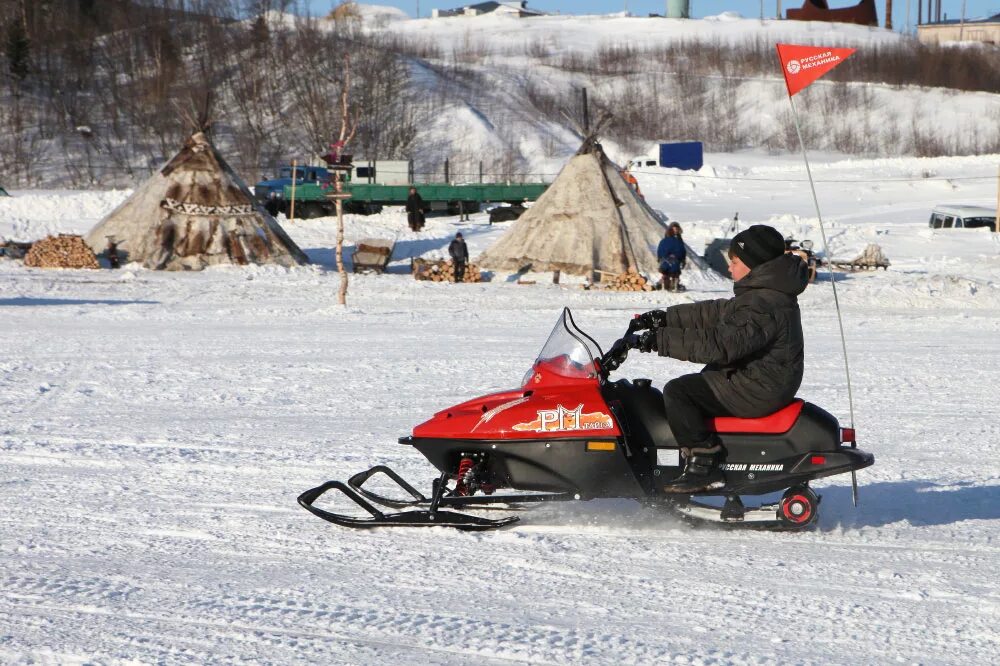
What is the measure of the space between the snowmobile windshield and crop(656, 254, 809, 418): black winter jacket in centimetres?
32

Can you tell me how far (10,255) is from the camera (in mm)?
21516

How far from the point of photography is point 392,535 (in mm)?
4992

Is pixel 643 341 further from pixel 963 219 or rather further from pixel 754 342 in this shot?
pixel 963 219

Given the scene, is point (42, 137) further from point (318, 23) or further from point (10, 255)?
point (10, 255)

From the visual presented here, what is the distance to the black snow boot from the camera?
4953 millimetres

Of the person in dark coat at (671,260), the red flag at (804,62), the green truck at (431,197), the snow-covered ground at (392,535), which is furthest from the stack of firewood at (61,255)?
the red flag at (804,62)

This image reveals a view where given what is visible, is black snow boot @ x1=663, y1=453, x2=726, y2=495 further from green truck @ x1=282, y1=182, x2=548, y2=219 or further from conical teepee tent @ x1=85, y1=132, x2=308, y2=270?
green truck @ x1=282, y1=182, x2=548, y2=219

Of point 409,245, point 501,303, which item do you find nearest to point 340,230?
point 501,303

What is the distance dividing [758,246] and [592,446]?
1140mm

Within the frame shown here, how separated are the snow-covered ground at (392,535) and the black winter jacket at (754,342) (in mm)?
660

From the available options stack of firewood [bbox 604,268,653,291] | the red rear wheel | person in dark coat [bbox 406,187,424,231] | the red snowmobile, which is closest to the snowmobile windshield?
the red snowmobile

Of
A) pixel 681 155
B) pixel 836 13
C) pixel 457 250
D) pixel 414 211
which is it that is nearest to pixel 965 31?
pixel 836 13

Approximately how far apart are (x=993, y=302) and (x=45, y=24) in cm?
5256

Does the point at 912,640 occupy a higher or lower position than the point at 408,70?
lower
